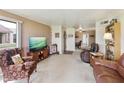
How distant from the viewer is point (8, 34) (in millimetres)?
5492

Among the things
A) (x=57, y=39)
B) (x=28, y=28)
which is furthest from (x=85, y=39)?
(x=28, y=28)

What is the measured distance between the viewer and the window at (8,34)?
5.10 m

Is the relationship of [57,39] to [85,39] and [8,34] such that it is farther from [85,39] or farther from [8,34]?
[85,39]

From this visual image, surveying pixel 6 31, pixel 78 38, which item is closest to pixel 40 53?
pixel 6 31

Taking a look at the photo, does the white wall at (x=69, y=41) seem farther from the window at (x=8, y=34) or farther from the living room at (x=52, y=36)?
the window at (x=8, y=34)

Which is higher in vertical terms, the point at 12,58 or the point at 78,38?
the point at 78,38

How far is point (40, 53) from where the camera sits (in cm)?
758

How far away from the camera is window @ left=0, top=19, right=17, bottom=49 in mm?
5098

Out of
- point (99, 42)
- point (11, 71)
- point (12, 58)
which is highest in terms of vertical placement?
point (99, 42)
